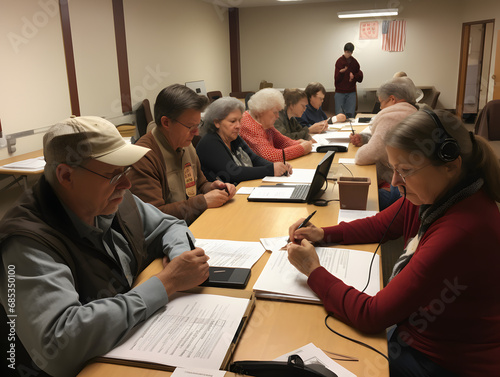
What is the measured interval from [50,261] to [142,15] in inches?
249

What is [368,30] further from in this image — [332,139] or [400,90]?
[400,90]

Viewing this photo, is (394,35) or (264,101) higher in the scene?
(394,35)

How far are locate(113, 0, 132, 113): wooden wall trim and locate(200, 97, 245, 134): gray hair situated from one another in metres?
3.67

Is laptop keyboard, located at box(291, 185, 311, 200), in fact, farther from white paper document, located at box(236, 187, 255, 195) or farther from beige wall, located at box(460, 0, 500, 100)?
beige wall, located at box(460, 0, 500, 100)

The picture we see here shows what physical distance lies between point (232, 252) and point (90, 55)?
468 cm

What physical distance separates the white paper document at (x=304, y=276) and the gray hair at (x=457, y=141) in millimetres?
413

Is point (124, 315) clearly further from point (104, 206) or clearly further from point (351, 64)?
point (351, 64)

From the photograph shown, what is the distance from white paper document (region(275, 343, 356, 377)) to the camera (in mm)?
961

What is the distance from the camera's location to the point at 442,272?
1083 mm

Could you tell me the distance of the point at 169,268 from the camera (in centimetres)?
125

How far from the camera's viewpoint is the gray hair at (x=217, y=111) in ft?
9.25

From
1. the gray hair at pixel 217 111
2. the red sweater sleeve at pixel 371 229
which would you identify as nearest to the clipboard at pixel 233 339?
the red sweater sleeve at pixel 371 229

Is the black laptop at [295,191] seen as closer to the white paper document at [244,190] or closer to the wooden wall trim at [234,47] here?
the white paper document at [244,190]

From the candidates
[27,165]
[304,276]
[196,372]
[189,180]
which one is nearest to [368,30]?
[27,165]
